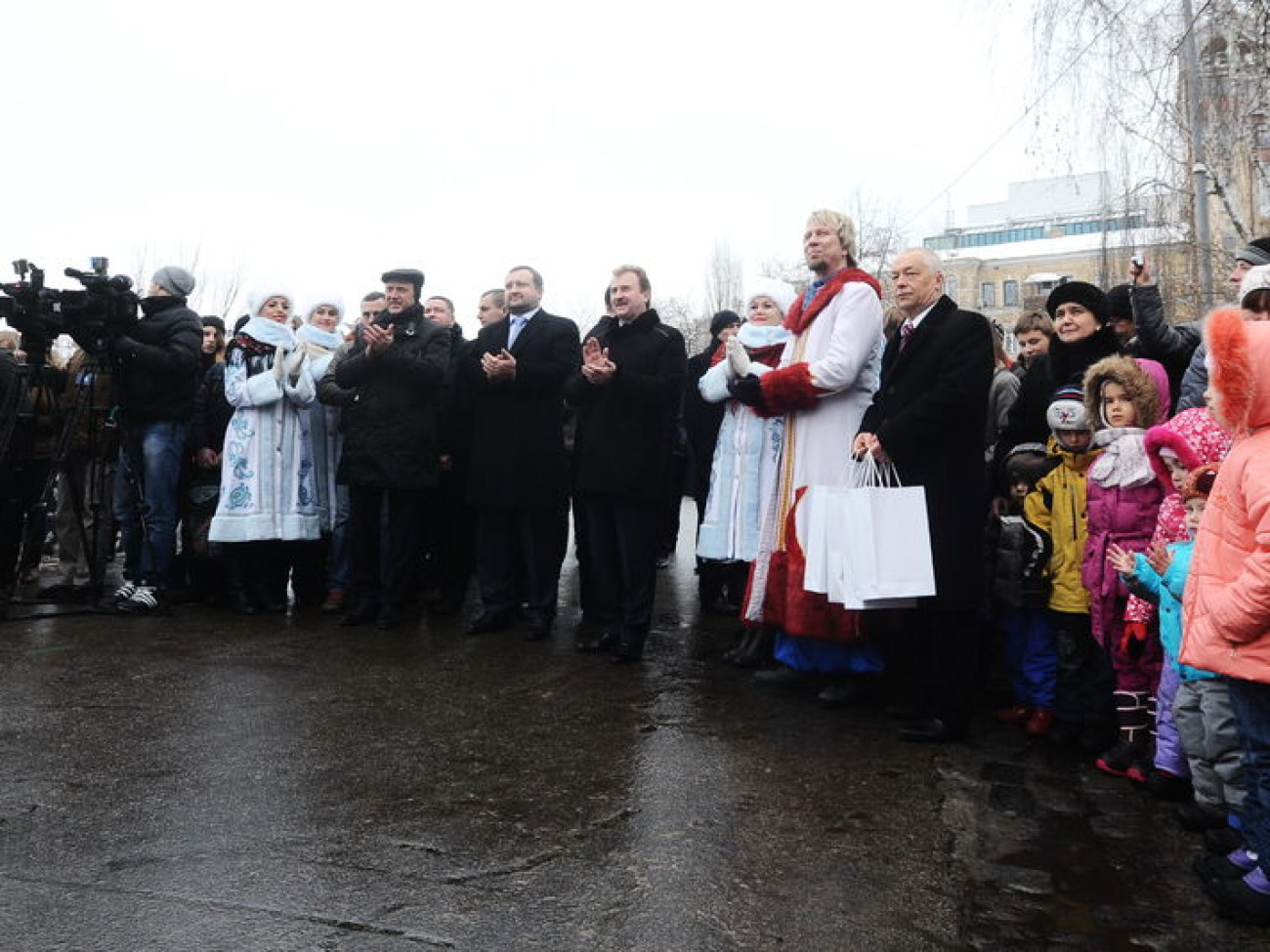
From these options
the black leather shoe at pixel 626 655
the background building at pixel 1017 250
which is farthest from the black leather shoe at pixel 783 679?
the background building at pixel 1017 250

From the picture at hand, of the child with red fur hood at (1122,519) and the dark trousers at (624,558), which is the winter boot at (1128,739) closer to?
the child with red fur hood at (1122,519)

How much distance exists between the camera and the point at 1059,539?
471 centimetres

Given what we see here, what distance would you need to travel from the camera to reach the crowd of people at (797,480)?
3635 mm

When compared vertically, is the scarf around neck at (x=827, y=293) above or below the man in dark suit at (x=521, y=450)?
above

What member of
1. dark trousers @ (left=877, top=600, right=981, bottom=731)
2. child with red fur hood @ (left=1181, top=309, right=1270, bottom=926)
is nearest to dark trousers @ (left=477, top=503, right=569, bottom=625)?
dark trousers @ (left=877, top=600, right=981, bottom=731)

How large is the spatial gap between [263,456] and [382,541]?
989 millimetres

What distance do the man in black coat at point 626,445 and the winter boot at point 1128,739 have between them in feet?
7.98

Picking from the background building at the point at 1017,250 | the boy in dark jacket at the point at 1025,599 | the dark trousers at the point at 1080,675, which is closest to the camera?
the dark trousers at the point at 1080,675

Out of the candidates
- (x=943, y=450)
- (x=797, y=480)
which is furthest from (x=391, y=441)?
(x=943, y=450)

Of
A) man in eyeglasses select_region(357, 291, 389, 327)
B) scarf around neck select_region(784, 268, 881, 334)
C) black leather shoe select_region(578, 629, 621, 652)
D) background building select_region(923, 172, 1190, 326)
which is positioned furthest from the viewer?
background building select_region(923, 172, 1190, 326)

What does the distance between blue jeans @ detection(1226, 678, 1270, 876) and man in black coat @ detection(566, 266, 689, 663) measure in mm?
3325

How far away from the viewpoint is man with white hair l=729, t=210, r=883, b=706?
5.21m

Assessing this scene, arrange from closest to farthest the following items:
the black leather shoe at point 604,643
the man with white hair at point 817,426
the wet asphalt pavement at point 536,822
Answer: the wet asphalt pavement at point 536,822
the man with white hair at point 817,426
the black leather shoe at point 604,643

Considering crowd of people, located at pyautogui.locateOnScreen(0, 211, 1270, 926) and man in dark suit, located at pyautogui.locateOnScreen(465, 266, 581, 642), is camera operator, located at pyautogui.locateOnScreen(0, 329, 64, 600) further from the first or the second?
man in dark suit, located at pyautogui.locateOnScreen(465, 266, 581, 642)
